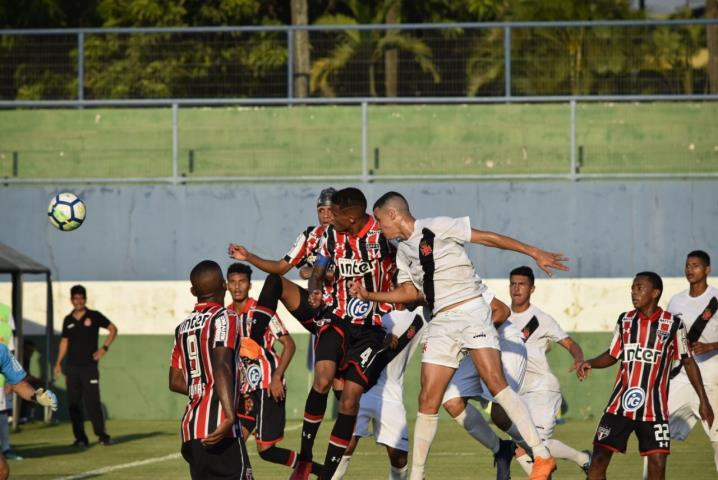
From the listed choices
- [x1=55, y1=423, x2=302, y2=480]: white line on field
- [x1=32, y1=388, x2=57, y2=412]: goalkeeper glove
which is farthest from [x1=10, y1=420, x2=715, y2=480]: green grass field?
[x1=32, y1=388, x2=57, y2=412]: goalkeeper glove

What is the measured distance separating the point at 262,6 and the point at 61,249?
12205 mm

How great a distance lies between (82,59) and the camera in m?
22.8

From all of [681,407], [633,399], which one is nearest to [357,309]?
[633,399]

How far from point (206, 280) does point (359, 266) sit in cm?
271

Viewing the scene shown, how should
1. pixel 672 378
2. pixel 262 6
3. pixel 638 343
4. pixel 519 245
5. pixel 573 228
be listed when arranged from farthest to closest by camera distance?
pixel 262 6, pixel 573 228, pixel 672 378, pixel 638 343, pixel 519 245

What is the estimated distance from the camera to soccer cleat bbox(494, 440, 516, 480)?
35.1 ft

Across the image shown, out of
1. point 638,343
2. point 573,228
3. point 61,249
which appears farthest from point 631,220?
point 638,343

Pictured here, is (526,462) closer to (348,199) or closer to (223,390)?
(348,199)

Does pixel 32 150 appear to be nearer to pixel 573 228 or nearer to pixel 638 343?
pixel 573 228

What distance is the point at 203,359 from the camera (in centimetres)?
811

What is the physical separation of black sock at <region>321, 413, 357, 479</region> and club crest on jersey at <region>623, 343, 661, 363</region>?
2.33 meters

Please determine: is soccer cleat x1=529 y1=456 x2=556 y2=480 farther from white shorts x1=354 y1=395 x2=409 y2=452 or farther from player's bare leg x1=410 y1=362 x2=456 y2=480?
white shorts x1=354 y1=395 x2=409 y2=452

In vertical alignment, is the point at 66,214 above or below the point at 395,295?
above

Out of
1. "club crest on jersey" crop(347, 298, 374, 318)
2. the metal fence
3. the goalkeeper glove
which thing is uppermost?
the metal fence
